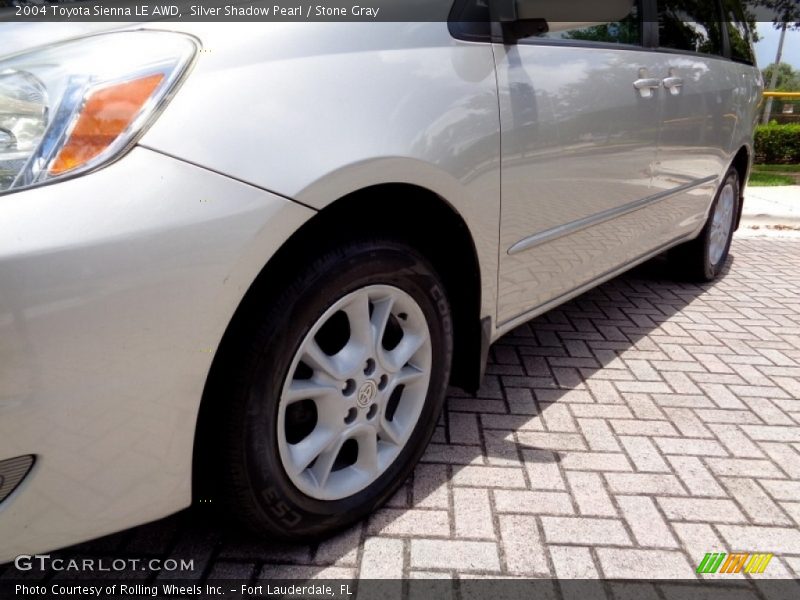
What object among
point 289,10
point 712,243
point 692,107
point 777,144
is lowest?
point 777,144

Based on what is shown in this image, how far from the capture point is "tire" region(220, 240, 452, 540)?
1.51m

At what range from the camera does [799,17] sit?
1363cm

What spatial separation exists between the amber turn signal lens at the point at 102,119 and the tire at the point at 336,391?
0.48 metres

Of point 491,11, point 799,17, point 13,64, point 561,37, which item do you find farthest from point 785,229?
point 799,17

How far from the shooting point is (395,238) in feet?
5.90

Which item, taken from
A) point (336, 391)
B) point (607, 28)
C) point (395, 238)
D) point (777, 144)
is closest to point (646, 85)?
point (607, 28)

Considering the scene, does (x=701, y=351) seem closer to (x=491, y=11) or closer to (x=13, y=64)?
(x=491, y=11)

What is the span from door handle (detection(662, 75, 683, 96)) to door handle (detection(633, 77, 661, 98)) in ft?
0.36

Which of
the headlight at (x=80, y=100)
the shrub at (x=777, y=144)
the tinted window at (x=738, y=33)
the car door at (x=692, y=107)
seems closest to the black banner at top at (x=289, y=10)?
the headlight at (x=80, y=100)

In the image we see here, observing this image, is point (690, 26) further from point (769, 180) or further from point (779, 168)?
point (779, 168)

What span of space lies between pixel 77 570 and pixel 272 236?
1.09 meters

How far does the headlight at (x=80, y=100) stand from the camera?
1.20 m

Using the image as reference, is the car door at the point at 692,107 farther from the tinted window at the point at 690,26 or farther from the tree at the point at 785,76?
the tree at the point at 785,76

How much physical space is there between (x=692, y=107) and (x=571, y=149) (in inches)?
52.1
